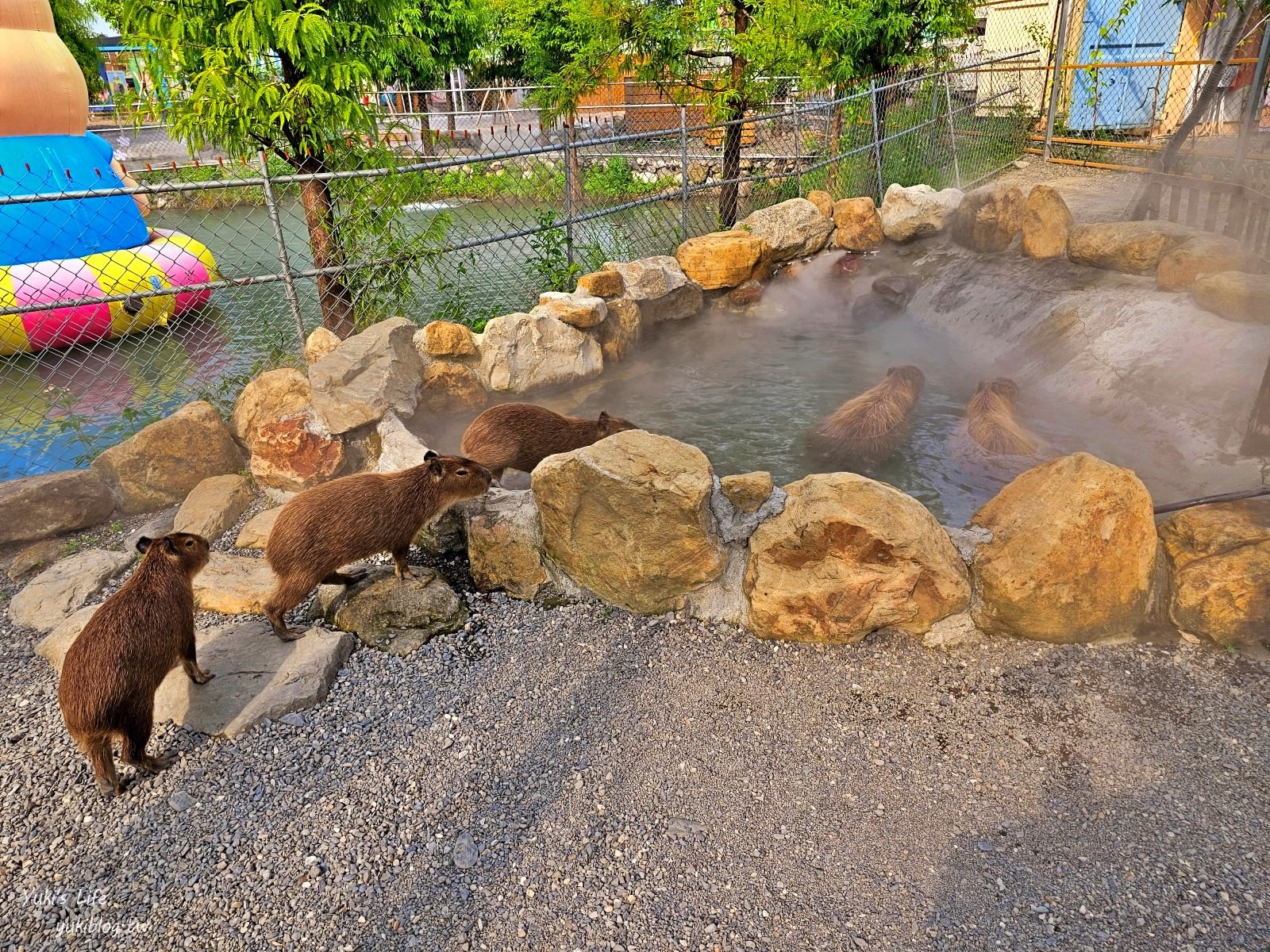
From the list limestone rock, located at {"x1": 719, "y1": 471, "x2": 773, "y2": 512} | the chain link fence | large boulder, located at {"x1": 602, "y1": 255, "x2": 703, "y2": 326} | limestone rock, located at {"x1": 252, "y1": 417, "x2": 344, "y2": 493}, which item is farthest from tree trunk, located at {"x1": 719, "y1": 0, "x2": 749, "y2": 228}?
limestone rock, located at {"x1": 719, "y1": 471, "x2": 773, "y2": 512}

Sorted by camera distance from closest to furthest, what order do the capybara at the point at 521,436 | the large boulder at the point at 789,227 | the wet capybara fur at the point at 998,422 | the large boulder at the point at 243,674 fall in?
the large boulder at the point at 243,674 → the capybara at the point at 521,436 → the wet capybara fur at the point at 998,422 → the large boulder at the point at 789,227

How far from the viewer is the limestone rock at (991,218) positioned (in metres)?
7.36

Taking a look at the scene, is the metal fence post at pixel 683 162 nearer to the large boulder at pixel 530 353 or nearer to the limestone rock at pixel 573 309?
the limestone rock at pixel 573 309

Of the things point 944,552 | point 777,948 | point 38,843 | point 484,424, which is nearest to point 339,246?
point 484,424

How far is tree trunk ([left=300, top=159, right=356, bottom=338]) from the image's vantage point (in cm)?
577

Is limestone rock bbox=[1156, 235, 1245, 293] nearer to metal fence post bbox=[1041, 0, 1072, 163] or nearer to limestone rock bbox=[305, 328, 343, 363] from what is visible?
limestone rock bbox=[305, 328, 343, 363]

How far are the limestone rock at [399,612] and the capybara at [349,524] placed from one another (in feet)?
0.41

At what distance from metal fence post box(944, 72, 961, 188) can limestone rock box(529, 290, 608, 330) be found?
6.85m

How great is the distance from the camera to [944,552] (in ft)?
10.9

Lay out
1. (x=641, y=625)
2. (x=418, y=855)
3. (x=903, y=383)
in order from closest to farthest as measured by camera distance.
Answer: (x=418, y=855) < (x=641, y=625) < (x=903, y=383)

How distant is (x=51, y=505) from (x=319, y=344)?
69.1 inches

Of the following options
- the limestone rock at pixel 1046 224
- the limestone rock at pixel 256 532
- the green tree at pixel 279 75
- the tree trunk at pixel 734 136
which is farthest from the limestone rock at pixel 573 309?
the limestone rock at pixel 1046 224

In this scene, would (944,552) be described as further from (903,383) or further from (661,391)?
(661,391)

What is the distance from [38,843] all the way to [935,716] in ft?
10.1
